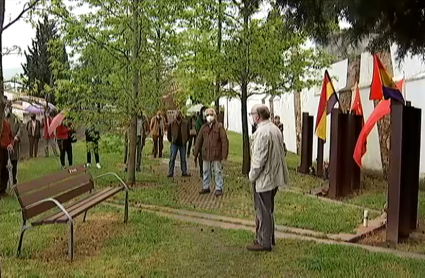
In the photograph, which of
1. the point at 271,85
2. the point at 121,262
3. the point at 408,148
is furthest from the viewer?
the point at 271,85

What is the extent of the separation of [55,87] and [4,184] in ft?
7.52

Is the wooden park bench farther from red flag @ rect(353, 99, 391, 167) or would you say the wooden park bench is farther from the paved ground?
red flag @ rect(353, 99, 391, 167)

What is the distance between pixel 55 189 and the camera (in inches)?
268

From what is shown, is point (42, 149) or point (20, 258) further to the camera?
point (42, 149)

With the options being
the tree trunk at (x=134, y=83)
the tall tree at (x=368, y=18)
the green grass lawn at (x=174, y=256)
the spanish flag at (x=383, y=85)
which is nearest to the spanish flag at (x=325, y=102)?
the spanish flag at (x=383, y=85)

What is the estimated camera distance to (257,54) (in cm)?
1327

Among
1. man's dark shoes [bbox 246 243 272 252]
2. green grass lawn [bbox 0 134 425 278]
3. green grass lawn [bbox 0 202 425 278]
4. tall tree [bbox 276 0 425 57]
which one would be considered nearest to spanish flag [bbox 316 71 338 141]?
green grass lawn [bbox 0 134 425 278]

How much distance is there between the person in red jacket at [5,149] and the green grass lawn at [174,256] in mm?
3153

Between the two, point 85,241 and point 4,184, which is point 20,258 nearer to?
point 85,241

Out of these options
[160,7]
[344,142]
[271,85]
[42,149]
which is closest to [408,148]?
[344,142]

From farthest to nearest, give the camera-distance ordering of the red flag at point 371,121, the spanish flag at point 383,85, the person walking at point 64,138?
the person walking at point 64,138, the red flag at point 371,121, the spanish flag at point 383,85

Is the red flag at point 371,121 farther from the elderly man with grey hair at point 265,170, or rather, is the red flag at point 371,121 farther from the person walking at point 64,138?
the person walking at point 64,138


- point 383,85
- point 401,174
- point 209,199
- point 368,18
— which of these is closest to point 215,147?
point 209,199

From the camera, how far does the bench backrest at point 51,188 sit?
19.2ft
